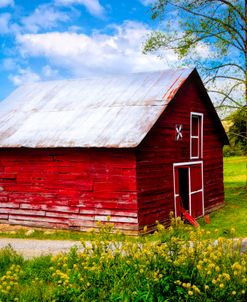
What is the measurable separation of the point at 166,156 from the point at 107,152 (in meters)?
2.72

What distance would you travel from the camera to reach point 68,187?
17.1m

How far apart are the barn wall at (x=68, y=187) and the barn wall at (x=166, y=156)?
602 millimetres

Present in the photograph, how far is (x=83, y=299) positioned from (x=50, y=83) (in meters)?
17.7

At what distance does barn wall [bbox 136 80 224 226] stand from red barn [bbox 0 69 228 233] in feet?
0.12

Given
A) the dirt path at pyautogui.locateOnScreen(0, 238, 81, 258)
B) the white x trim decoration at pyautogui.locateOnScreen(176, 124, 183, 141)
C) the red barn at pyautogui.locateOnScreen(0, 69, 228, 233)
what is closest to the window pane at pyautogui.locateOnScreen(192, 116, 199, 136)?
the red barn at pyautogui.locateOnScreen(0, 69, 228, 233)

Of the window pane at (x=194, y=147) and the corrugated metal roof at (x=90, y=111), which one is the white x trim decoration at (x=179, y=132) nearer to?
the window pane at (x=194, y=147)

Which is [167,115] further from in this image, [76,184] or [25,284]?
[25,284]

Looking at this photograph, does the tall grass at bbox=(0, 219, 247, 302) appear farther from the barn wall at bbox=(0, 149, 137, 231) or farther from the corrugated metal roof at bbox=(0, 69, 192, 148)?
the barn wall at bbox=(0, 149, 137, 231)

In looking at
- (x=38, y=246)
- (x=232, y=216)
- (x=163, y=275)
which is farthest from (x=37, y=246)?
(x=232, y=216)

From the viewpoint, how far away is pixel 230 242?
6.08 meters

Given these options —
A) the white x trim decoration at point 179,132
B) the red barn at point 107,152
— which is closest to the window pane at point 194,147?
the red barn at point 107,152

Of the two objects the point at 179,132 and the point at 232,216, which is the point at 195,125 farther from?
the point at 232,216

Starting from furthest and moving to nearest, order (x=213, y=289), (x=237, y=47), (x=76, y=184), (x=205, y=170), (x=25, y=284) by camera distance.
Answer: (x=237, y=47) → (x=205, y=170) → (x=76, y=184) → (x=25, y=284) → (x=213, y=289)

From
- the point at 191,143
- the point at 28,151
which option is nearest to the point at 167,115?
the point at 191,143
